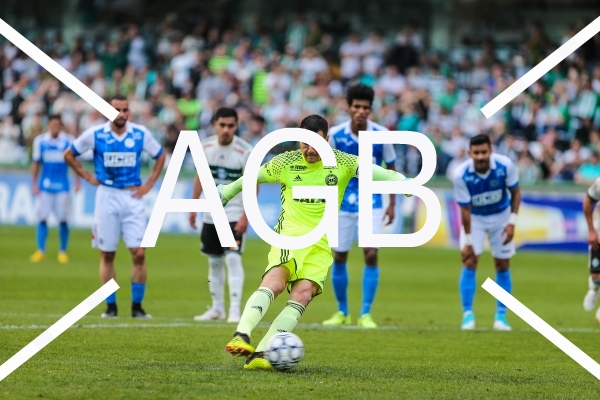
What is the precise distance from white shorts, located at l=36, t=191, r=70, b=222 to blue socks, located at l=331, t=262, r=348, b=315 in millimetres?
8621

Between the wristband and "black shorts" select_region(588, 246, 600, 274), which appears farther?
the wristband

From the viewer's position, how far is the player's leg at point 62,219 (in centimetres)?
2094

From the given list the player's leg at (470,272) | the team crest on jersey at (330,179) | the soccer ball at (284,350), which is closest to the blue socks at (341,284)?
the player's leg at (470,272)

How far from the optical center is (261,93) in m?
31.5

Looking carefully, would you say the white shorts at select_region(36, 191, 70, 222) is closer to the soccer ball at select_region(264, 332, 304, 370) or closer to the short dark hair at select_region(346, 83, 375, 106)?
the short dark hair at select_region(346, 83, 375, 106)

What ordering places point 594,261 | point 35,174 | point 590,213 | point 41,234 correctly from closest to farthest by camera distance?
1. point 590,213
2. point 594,261
3. point 35,174
4. point 41,234

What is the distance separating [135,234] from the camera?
13.3 m

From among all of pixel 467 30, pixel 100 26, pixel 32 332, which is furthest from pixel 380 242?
pixel 100 26

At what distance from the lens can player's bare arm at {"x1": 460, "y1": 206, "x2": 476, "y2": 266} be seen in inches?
538

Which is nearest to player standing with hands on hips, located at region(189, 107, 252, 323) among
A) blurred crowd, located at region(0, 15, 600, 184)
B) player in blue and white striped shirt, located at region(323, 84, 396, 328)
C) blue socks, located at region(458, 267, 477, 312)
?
player in blue and white striped shirt, located at region(323, 84, 396, 328)

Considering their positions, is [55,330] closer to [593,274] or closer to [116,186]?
[116,186]

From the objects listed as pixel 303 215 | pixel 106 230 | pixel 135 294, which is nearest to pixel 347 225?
pixel 135 294

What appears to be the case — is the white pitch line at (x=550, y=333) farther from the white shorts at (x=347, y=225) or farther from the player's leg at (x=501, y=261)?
the white shorts at (x=347, y=225)

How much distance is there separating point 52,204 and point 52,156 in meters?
0.97
